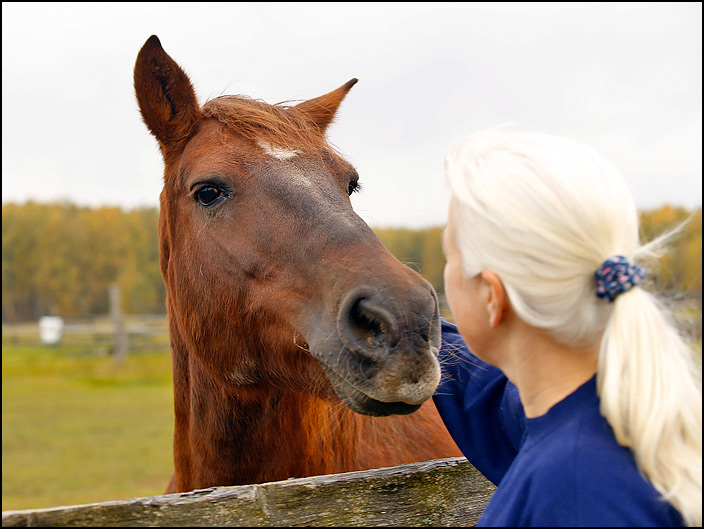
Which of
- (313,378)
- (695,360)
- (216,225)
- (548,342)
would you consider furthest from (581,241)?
(216,225)

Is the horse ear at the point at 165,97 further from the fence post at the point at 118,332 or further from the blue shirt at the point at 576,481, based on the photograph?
the fence post at the point at 118,332

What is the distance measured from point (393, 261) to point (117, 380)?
19.7 m

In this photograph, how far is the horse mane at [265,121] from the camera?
2.75m

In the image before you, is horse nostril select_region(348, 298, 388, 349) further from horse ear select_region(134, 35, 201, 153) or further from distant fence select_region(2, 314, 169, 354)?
distant fence select_region(2, 314, 169, 354)

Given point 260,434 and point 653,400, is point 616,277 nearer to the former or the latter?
point 653,400

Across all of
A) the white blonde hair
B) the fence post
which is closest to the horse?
the white blonde hair

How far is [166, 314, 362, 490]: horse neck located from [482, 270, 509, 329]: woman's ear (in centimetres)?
115

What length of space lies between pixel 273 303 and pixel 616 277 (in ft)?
4.61

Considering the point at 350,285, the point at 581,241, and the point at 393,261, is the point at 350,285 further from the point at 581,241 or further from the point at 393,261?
the point at 581,241

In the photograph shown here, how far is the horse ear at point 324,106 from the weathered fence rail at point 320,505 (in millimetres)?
2056

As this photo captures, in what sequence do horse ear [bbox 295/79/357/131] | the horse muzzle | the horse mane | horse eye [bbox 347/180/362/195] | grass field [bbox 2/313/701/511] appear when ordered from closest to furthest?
the horse muzzle → the horse mane → horse eye [bbox 347/180/362/195] → horse ear [bbox 295/79/357/131] → grass field [bbox 2/313/701/511]

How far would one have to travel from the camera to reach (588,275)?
1.35 meters

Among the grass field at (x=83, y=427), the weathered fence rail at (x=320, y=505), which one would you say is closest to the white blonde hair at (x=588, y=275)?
the weathered fence rail at (x=320, y=505)

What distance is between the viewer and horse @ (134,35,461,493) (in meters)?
1.94
